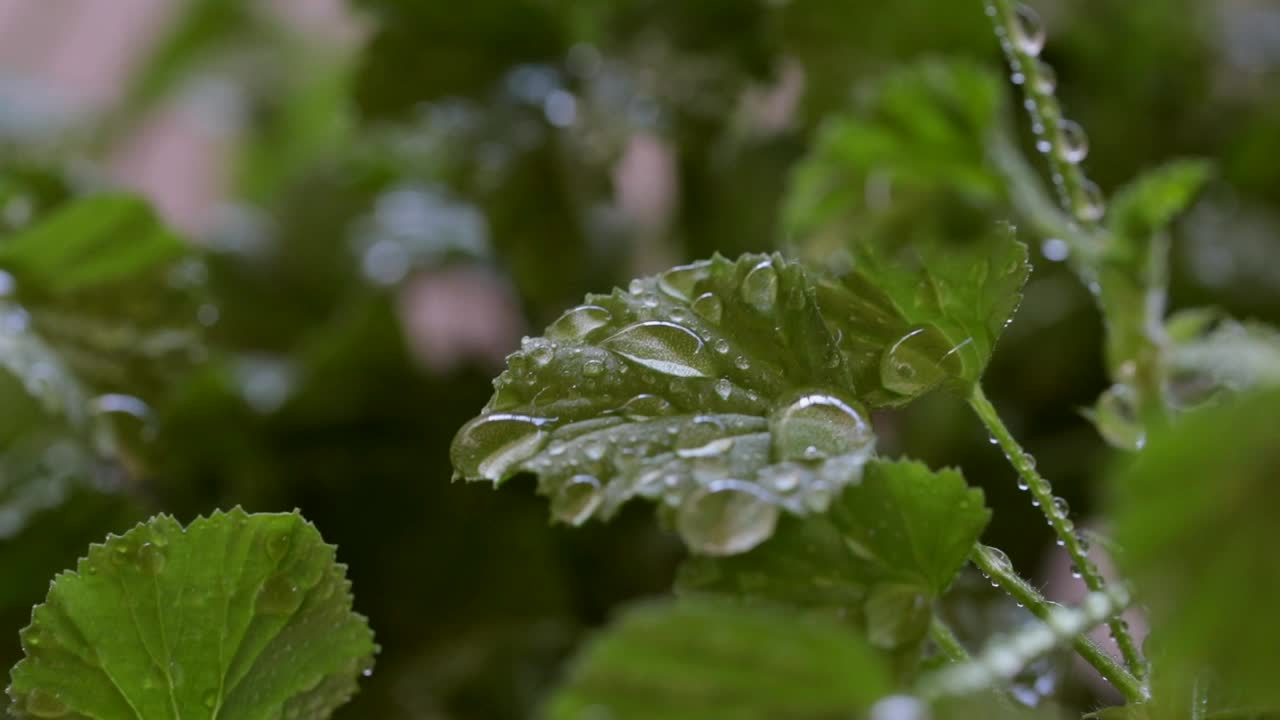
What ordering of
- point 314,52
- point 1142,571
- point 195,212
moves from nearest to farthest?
point 1142,571 → point 314,52 → point 195,212

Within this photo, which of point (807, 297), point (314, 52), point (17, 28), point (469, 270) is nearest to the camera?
point (807, 297)

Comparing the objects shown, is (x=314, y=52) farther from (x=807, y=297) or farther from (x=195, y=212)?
(x=807, y=297)

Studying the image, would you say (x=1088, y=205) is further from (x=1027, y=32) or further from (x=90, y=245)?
(x=90, y=245)

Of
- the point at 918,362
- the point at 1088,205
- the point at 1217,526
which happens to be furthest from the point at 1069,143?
the point at 1217,526

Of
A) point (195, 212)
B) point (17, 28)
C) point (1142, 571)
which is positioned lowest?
point (1142, 571)

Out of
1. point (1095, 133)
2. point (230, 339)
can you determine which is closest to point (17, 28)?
point (230, 339)

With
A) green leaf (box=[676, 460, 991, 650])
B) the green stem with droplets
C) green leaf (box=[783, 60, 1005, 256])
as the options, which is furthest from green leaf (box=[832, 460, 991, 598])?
green leaf (box=[783, 60, 1005, 256])

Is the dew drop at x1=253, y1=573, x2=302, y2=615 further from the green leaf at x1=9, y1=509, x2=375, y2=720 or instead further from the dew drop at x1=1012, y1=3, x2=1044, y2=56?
the dew drop at x1=1012, y1=3, x2=1044, y2=56
